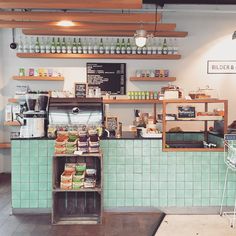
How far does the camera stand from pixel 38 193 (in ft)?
15.5

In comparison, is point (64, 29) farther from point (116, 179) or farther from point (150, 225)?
point (150, 225)

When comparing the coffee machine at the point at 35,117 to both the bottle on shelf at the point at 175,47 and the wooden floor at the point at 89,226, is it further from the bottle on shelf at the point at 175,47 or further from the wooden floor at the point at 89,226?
the bottle on shelf at the point at 175,47

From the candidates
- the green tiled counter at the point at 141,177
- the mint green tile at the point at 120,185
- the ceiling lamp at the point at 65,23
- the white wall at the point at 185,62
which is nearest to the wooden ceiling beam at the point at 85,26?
the ceiling lamp at the point at 65,23

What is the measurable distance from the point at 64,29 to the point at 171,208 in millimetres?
3763

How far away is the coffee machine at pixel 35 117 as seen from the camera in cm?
472

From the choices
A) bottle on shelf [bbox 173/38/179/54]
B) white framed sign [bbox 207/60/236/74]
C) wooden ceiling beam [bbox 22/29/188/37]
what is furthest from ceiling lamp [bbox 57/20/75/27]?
white framed sign [bbox 207/60/236/74]

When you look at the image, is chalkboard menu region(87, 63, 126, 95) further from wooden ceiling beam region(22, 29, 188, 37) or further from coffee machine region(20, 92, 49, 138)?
coffee machine region(20, 92, 49, 138)

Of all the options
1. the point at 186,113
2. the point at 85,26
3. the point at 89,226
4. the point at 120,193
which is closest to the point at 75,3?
the point at 85,26

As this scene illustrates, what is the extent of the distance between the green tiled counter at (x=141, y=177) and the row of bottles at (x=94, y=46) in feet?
8.96

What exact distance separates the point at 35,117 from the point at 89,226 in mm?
1644

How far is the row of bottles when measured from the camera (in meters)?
6.87

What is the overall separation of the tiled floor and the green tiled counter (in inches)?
8.8

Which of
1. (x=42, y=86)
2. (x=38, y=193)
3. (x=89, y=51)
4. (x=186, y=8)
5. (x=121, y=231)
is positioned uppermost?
(x=186, y=8)

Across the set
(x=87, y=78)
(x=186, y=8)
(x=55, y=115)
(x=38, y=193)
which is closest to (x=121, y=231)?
(x=38, y=193)
